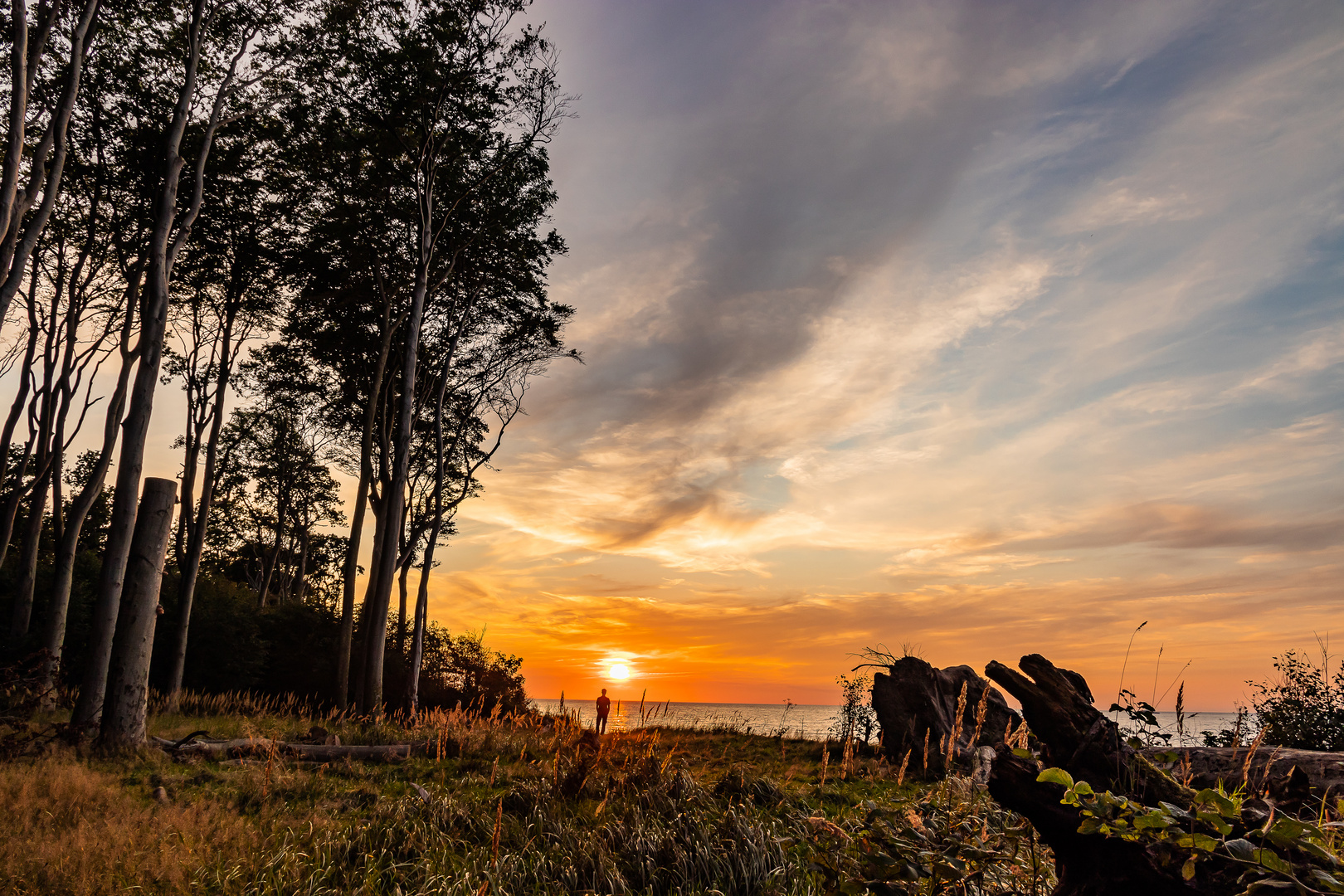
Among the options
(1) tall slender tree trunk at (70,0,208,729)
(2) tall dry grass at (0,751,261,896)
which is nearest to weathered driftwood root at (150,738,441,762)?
(1) tall slender tree trunk at (70,0,208,729)

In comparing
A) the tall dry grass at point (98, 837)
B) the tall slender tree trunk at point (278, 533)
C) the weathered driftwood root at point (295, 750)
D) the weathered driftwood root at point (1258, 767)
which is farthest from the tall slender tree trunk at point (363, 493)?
the weathered driftwood root at point (1258, 767)

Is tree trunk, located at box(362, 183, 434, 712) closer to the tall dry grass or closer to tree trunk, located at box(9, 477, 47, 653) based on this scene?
tree trunk, located at box(9, 477, 47, 653)

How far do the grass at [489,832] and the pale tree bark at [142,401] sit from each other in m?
1.06

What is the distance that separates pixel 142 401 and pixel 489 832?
322 inches

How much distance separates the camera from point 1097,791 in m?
2.93

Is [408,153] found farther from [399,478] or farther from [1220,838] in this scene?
[1220,838]

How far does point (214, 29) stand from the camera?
11.8 m

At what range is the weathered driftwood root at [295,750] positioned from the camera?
8.05 meters

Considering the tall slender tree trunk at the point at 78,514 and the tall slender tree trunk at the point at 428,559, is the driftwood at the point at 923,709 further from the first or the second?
the tall slender tree trunk at the point at 78,514

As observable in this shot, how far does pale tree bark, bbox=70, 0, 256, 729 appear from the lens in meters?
8.21

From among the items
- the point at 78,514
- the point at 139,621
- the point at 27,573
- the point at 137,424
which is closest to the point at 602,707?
the point at 139,621

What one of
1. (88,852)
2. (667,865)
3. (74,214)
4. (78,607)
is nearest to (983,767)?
(667,865)

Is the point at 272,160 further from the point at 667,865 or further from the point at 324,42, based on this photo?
the point at 667,865

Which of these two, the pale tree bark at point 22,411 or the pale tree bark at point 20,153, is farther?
the pale tree bark at point 22,411
